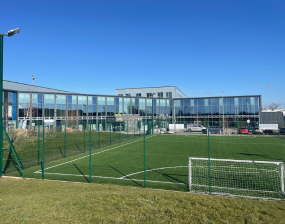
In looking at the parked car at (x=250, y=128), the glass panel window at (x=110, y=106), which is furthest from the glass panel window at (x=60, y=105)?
the parked car at (x=250, y=128)

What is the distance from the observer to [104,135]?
98.1ft

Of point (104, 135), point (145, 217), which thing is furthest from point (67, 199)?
point (104, 135)

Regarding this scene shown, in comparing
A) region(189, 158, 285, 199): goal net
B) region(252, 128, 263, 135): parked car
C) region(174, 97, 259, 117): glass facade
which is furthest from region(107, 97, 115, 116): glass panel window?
region(189, 158, 285, 199): goal net

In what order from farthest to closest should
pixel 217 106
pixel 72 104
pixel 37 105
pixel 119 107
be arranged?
pixel 217 106 → pixel 119 107 → pixel 72 104 → pixel 37 105

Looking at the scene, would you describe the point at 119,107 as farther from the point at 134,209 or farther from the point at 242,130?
the point at 134,209

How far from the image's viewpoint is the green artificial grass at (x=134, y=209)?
18.4 ft

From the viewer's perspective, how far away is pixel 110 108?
51.1m

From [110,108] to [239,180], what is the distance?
42721 mm

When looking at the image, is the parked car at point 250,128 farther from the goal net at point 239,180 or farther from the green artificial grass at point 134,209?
the green artificial grass at point 134,209

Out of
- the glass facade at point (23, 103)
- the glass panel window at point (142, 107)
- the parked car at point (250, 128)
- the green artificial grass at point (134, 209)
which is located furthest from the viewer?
the glass panel window at point (142, 107)

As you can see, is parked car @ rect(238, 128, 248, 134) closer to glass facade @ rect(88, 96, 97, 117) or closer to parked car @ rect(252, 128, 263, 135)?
parked car @ rect(252, 128, 263, 135)

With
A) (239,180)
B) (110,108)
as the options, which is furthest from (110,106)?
(239,180)

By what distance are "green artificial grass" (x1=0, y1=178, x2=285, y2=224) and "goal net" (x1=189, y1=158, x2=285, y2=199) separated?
1.25 meters

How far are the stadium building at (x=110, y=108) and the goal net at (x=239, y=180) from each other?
27.4 m
